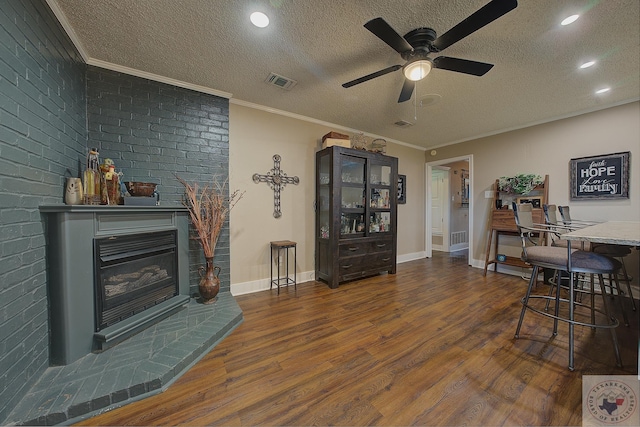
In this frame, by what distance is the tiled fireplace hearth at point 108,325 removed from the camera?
3.98ft

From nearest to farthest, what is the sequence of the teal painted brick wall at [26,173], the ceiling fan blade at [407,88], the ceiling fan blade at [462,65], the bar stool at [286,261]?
the teal painted brick wall at [26,173] < the ceiling fan blade at [462,65] < the ceiling fan blade at [407,88] < the bar stool at [286,261]

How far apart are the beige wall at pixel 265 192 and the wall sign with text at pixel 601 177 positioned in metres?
3.47

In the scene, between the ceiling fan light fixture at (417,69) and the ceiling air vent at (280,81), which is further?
the ceiling air vent at (280,81)

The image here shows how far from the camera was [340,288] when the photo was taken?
3.08 metres

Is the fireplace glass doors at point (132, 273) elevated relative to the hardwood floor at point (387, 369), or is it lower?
elevated

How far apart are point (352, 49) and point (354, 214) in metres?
2.08

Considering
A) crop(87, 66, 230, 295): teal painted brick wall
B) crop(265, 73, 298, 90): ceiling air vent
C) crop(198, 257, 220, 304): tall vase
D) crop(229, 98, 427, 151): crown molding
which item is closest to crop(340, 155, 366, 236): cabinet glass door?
crop(229, 98, 427, 151): crown molding

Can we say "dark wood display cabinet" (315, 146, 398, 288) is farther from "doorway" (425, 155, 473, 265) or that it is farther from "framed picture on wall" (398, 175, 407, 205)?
"doorway" (425, 155, 473, 265)

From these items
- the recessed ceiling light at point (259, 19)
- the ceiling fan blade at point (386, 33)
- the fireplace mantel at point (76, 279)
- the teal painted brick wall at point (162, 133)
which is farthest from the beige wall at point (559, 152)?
the fireplace mantel at point (76, 279)

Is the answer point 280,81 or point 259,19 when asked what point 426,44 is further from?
point 280,81

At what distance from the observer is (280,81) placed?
7.93ft

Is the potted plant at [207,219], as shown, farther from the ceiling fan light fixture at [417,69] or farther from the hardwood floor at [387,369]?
the ceiling fan light fixture at [417,69]

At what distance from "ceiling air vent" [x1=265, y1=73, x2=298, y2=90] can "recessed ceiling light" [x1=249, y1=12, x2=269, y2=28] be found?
61cm

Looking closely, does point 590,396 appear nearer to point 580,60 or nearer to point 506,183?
point 580,60
